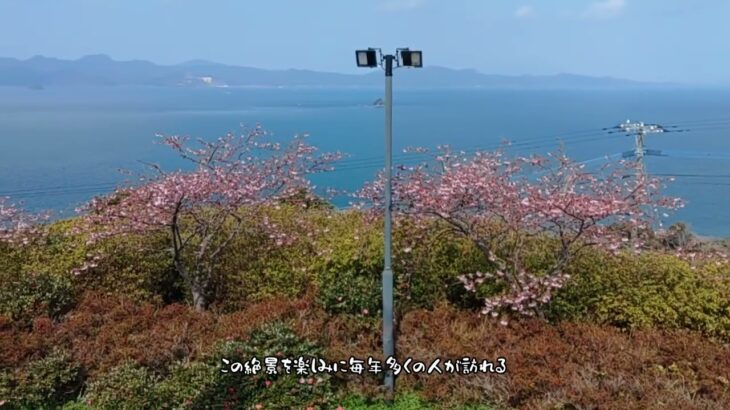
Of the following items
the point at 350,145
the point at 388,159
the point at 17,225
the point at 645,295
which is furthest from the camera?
the point at 350,145

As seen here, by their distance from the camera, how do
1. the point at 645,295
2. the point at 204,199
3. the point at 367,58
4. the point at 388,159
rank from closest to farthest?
1. the point at 367,58
2. the point at 388,159
3. the point at 645,295
4. the point at 204,199

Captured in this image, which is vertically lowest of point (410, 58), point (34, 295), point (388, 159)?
point (34, 295)

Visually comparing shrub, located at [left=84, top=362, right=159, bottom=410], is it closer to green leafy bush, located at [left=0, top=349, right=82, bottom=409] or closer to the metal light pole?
green leafy bush, located at [left=0, top=349, right=82, bottom=409]

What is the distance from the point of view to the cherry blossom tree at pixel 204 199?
455cm

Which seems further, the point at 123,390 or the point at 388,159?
the point at 388,159

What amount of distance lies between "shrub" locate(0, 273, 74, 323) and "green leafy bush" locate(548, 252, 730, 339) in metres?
4.14

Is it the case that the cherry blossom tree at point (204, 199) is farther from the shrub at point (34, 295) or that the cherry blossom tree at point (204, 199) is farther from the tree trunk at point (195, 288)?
the shrub at point (34, 295)

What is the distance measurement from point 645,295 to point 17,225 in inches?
228

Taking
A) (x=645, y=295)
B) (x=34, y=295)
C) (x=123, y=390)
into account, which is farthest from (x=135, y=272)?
(x=645, y=295)

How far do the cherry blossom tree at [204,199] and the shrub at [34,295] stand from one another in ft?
1.62

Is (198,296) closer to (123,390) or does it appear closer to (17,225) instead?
(123,390)

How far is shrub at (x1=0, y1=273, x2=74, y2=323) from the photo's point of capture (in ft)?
13.8

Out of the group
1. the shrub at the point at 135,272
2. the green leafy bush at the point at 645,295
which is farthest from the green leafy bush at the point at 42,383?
the green leafy bush at the point at 645,295

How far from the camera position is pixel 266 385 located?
127 inches
